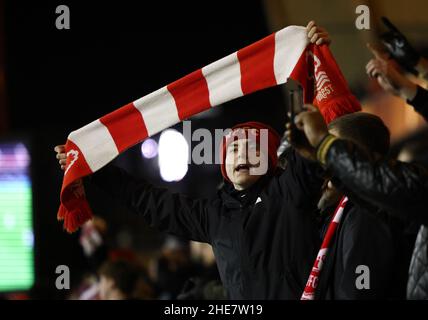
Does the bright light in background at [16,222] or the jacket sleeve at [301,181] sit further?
the bright light in background at [16,222]

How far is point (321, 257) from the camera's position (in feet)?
10.4

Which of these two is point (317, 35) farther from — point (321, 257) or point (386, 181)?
point (386, 181)

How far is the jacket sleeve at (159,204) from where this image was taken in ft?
11.7

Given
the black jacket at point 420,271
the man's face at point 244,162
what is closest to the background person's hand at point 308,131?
the black jacket at point 420,271

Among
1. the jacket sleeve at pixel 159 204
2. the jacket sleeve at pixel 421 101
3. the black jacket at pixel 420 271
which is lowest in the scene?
the black jacket at pixel 420 271

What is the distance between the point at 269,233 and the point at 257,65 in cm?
79

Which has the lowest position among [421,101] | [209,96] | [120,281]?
[120,281]

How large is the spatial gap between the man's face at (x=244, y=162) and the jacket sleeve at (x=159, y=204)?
209 millimetres

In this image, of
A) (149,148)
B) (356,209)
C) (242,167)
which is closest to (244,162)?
(242,167)

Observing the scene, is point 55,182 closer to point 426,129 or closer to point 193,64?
point 426,129

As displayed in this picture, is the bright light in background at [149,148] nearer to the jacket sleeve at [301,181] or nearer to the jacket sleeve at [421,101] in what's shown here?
the jacket sleeve at [301,181]

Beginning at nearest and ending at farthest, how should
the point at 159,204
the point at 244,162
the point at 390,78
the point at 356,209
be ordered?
1. the point at 390,78
2. the point at 356,209
3. the point at 244,162
4. the point at 159,204

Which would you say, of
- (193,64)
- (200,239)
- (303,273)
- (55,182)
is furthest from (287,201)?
(193,64)

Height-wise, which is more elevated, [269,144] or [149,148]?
[149,148]
